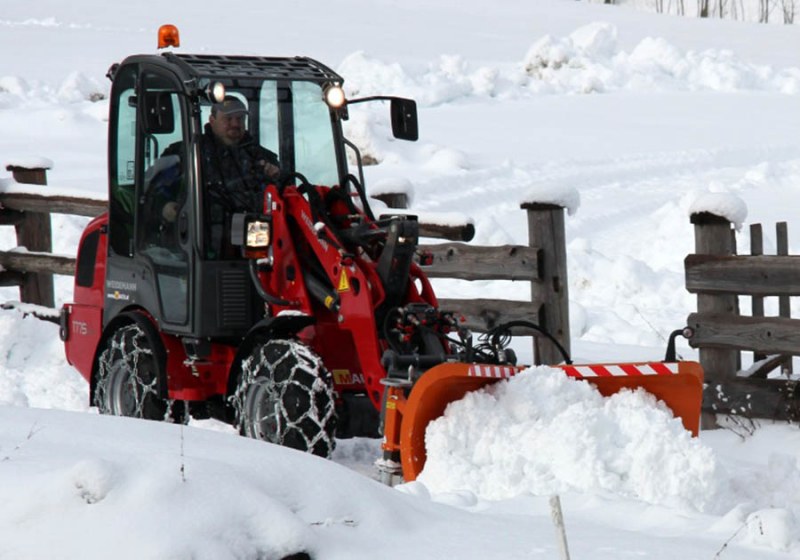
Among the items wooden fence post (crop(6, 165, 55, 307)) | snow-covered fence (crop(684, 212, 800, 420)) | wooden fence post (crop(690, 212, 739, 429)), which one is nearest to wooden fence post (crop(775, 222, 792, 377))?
snow-covered fence (crop(684, 212, 800, 420))

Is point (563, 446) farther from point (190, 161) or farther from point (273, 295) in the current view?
point (190, 161)

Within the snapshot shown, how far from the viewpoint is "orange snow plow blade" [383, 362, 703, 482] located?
246 inches

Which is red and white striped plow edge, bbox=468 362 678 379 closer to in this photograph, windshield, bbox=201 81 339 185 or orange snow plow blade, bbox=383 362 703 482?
orange snow plow blade, bbox=383 362 703 482

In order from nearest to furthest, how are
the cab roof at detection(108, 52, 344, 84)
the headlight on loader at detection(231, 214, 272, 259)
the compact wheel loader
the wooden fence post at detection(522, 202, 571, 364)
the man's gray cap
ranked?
the compact wheel loader → the headlight on loader at detection(231, 214, 272, 259) → the man's gray cap → the cab roof at detection(108, 52, 344, 84) → the wooden fence post at detection(522, 202, 571, 364)

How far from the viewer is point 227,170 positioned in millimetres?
7504

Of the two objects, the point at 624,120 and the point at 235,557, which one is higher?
the point at 624,120

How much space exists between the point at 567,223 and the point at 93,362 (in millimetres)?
8361

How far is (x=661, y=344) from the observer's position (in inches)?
426

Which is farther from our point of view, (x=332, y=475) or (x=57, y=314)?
(x=57, y=314)

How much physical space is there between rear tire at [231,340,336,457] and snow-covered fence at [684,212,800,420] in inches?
95.5

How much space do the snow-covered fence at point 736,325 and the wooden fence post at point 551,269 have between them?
82cm

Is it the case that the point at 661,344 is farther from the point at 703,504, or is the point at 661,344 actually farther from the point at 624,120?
the point at 624,120

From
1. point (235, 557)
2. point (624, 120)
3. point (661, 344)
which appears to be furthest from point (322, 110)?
point (624, 120)

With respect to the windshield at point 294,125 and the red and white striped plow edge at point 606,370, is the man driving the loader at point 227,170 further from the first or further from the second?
the red and white striped plow edge at point 606,370
